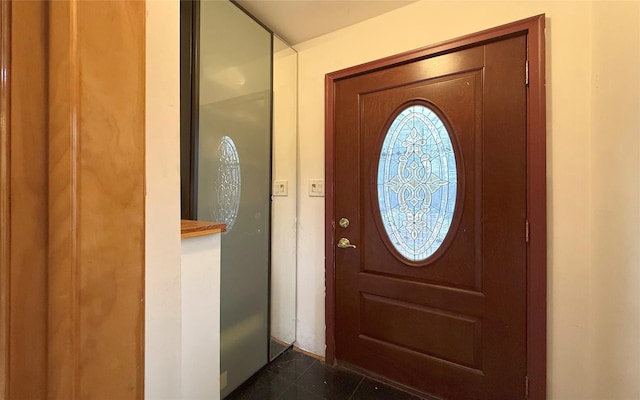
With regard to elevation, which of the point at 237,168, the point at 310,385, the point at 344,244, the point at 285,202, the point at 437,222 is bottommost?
the point at 310,385

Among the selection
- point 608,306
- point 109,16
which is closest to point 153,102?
point 109,16

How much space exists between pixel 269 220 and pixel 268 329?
732mm

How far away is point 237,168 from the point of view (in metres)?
1.59

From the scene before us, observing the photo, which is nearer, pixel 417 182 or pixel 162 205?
pixel 162 205

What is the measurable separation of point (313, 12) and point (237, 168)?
3.57ft

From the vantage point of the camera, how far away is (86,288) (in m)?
0.44

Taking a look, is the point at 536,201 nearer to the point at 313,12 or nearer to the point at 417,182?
the point at 417,182

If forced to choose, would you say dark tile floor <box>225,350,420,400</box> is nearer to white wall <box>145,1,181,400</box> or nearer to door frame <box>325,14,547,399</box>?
door frame <box>325,14,547,399</box>

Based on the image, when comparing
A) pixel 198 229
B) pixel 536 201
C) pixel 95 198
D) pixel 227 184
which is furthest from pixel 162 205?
pixel 536 201

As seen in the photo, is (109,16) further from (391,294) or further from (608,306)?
(608,306)

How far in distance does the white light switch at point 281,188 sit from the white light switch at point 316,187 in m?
0.19

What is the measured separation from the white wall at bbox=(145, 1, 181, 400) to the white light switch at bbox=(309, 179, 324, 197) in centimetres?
129

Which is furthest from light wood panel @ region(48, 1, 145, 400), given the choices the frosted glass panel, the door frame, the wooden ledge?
the door frame

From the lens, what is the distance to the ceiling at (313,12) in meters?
1.57
